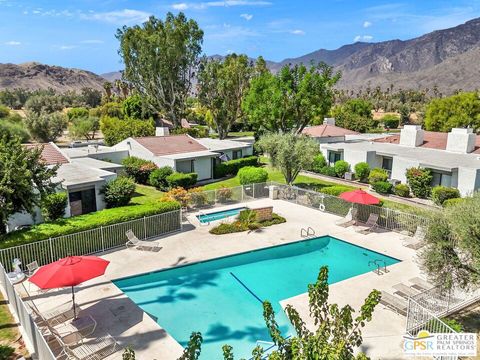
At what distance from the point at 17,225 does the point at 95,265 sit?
11.0 m

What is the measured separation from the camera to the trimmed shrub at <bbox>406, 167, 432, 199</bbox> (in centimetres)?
2845

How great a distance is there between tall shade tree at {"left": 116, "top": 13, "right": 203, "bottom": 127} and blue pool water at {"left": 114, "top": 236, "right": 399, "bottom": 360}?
39.2 m

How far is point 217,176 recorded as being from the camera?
36.3 metres

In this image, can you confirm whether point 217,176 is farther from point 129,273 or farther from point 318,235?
point 129,273

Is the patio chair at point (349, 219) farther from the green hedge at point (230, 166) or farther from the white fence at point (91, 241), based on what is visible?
the green hedge at point (230, 166)

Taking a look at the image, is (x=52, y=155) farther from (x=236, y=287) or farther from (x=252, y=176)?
(x=236, y=287)

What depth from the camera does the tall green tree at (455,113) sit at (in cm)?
5606

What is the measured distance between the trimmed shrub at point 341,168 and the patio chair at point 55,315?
29.1 metres

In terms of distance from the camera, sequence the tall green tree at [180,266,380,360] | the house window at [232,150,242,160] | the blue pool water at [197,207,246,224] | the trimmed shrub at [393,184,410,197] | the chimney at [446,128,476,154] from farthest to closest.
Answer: the house window at [232,150,242,160] < the chimney at [446,128,476,154] < the trimmed shrub at [393,184,410,197] < the blue pool water at [197,207,246,224] < the tall green tree at [180,266,380,360]

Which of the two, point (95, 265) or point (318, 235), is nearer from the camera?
point (95, 265)

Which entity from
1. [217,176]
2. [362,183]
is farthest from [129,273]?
[362,183]

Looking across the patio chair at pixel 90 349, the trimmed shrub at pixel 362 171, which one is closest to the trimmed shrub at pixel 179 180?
the trimmed shrub at pixel 362 171

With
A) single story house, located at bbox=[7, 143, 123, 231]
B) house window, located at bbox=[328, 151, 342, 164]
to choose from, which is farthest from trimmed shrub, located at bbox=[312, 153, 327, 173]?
single story house, located at bbox=[7, 143, 123, 231]

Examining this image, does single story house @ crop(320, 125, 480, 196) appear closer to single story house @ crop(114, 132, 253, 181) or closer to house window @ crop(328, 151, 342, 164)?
house window @ crop(328, 151, 342, 164)
